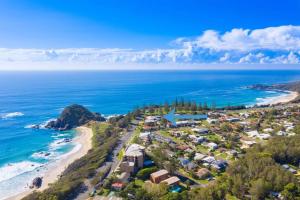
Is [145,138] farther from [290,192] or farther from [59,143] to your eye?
[290,192]

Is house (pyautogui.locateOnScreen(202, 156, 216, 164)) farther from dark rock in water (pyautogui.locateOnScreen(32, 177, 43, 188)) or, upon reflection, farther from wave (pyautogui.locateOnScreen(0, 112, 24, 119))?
wave (pyautogui.locateOnScreen(0, 112, 24, 119))

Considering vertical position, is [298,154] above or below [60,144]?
above

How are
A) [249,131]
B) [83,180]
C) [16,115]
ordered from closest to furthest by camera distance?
[83,180]
[249,131]
[16,115]

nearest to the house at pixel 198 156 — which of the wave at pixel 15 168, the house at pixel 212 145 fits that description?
the house at pixel 212 145

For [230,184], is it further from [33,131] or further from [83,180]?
[33,131]

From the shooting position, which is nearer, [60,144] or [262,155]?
[262,155]

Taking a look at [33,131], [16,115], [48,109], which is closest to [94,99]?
[48,109]

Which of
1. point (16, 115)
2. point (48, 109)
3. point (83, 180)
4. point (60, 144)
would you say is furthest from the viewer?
point (48, 109)
